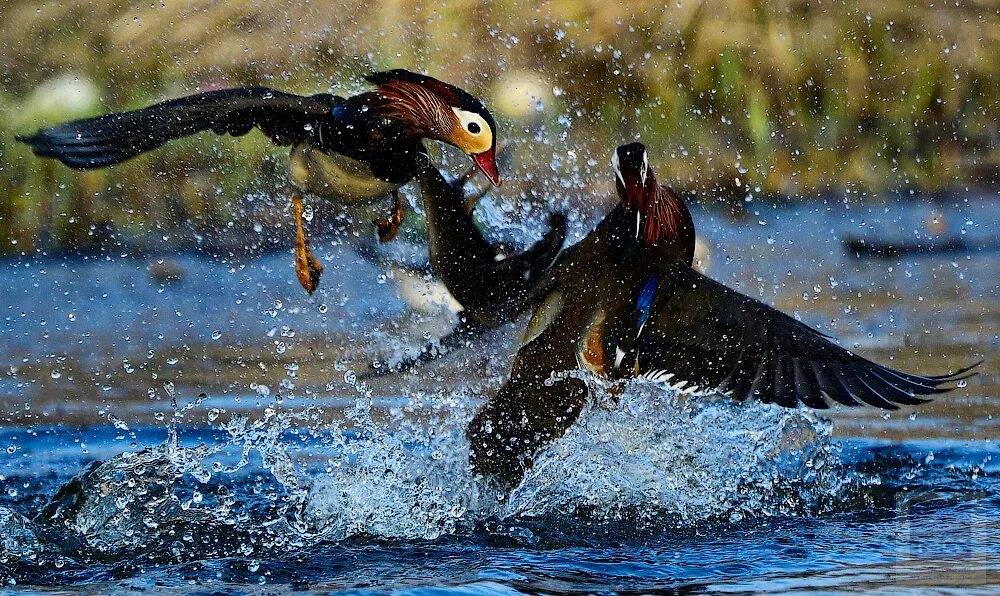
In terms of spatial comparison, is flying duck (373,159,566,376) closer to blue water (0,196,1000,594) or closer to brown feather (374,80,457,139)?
brown feather (374,80,457,139)

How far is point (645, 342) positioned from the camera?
4.16m

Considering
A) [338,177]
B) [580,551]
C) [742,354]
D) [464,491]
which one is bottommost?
[580,551]

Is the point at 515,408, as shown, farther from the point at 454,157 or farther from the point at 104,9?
the point at 104,9

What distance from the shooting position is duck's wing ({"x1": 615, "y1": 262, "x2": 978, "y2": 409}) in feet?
13.1

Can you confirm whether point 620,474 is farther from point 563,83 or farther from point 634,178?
point 563,83

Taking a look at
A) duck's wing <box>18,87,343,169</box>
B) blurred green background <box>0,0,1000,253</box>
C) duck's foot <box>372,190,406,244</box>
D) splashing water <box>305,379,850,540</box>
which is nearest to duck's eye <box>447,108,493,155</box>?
duck's foot <box>372,190,406,244</box>

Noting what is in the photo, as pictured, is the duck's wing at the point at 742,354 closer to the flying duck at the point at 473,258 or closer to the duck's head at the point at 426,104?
the flying duck at the point at 473,258

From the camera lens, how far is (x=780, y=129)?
364 inches

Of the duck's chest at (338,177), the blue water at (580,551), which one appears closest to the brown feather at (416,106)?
the duck's chest at (338,177)

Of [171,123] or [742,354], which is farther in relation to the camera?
[171,123]

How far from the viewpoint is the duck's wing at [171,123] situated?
427 cm

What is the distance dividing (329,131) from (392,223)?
346 millimetres

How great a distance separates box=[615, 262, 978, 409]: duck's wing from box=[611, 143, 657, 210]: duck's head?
219mm

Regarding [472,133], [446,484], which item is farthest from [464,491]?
[472,133]
